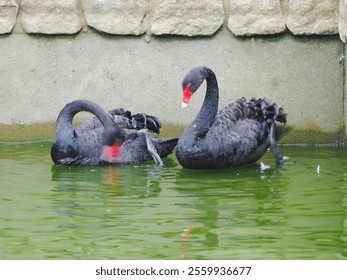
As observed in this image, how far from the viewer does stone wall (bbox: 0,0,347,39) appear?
27.6 ft

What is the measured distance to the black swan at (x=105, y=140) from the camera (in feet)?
26.3

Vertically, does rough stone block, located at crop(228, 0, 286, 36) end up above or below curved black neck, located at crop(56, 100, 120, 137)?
above

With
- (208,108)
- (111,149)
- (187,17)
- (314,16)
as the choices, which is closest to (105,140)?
(111,149)

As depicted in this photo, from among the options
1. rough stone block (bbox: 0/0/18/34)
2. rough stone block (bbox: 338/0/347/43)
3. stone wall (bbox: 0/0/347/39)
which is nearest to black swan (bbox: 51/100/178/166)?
stone wall (bbox: 0/0/347/39)

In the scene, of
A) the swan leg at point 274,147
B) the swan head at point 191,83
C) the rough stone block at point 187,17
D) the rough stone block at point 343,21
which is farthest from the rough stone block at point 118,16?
the rough stone block at point 343,21

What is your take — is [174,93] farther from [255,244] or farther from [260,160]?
[255,244]

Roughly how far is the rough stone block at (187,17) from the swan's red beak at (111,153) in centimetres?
97

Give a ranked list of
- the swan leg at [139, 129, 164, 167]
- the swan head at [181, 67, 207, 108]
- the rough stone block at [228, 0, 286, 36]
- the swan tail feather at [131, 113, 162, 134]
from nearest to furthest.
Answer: the swan head at [181, 67, 207, 108], the swan leg at [139, 129, 164, 167], the swan tail feather at [131, 113, 162, 134], the rough stone block at [228, 0, 286, 36]

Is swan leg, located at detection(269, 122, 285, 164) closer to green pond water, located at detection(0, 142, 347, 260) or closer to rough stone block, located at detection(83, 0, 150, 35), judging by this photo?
green pond water, located at detection(0, 142, 347, 260)

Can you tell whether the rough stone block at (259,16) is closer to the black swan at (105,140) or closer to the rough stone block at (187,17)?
the rough stone block at (187,17)

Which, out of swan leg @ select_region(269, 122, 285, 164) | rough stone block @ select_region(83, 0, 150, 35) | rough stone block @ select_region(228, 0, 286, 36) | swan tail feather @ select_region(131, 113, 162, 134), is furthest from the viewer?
rough stone block @ select_region(83, 0, 150, 35)

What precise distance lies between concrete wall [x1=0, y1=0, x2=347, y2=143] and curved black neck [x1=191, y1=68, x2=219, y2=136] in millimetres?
572

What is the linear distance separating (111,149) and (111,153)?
0.10ft

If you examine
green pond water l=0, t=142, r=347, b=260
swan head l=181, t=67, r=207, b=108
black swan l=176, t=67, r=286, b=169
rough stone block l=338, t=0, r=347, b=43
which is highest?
rough stone block l=338, t=0, r=347, b=43
